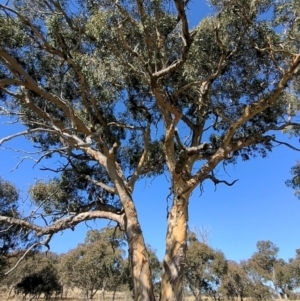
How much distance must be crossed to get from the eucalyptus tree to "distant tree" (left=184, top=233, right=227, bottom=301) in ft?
62.3

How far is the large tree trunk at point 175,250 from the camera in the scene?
554 centimetres

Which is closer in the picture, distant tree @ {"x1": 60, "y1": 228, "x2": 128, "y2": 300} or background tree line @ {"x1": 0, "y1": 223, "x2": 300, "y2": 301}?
background tree line @ {"x1": 0, "y1": 223, "x2": 300, "y2": 301}

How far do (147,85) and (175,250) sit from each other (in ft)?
13.4

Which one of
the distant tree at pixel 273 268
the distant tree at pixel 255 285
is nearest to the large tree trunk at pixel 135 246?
the distant tree at pixel 255 285

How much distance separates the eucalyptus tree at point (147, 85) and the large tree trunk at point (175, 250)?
2cm

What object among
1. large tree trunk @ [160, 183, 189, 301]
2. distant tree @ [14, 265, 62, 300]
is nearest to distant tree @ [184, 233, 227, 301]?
distant tree @ [14, 265, 62, 300]

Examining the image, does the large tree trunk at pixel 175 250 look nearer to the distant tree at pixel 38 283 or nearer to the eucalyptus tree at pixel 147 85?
the eucalyptus tree at pixel 147 85

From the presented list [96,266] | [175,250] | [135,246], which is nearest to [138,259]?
[135,246]

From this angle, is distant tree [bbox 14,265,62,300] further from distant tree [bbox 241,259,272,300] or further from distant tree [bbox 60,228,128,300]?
distant tree [bbox 241,259,272,300]

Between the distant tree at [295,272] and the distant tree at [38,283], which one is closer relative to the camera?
the distant tree at [38,283]

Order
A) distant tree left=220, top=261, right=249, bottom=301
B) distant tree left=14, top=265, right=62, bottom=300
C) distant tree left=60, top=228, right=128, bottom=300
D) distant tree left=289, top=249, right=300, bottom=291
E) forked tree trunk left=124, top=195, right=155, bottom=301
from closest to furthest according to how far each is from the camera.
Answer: forked tree trunk left=124, top=195, right=155, bottom=301 < distant tree left=14, top=265, right=62, bottom=300 < distant tree left=60, top=228, right=128, bottom=300 < distant tree left=220, top=261, right=249, bottom=301 < distant tree left=289, top=249, right=300, bottom=291

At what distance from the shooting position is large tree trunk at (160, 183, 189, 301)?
18.2 feet

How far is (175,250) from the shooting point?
19.6 feet

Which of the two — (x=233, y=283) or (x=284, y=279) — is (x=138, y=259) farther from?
(x=284, y=279)
